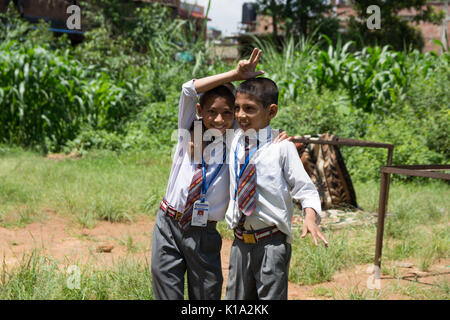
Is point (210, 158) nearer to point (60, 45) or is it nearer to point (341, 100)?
point (341, 100)

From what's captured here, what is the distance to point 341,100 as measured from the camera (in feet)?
29.1

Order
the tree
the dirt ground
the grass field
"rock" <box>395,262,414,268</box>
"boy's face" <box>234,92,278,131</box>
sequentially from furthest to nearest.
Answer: the tree
"rock" <box>395,262,414,268</box>
the dirt ground
the grass field
"boy's face" <box>234,92,278,131</box>

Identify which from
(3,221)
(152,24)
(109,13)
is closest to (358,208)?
(3,221)

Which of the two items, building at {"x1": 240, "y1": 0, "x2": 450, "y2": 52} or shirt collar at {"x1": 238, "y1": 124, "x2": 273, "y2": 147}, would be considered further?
building at {"x1": 240, "y1": 0, "x2": 450, "y2": 52}

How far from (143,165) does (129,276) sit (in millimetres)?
4588

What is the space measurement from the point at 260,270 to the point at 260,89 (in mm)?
726

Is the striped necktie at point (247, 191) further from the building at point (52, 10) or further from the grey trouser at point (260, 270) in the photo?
the building at point (52, 10)

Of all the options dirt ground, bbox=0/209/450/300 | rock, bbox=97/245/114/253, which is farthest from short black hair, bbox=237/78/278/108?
rock, bbox=97/245/114/253

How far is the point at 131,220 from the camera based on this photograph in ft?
16.0

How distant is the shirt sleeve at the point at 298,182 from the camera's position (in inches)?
83.3

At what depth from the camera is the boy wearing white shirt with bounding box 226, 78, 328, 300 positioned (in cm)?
213

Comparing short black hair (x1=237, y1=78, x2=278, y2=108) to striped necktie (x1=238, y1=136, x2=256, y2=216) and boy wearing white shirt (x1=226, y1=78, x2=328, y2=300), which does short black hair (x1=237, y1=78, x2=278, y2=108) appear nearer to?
boy wearing white shirt (x1=226, y1=78, x2=328, y2=300)

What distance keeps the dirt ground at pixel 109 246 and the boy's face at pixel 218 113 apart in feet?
4.57

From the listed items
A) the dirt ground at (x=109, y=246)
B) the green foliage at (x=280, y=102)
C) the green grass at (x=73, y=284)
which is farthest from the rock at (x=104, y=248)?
the green foliage at (x=280, y=102)
